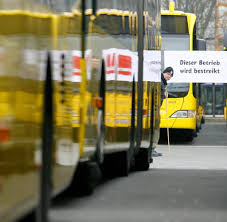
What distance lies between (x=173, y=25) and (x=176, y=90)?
5.96 feet

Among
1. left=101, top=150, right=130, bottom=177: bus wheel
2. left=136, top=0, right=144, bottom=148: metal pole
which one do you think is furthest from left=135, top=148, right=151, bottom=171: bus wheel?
left=101, top=150, right=130, bottom=177: bus wheel

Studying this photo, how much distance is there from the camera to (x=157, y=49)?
1588 centimetres

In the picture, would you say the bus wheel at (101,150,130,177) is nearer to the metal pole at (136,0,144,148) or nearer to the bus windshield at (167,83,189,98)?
the metal pole at (136,0,144,148)

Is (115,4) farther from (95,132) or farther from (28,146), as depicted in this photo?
(28,146)

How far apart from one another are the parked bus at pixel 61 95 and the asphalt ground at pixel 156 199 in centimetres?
35

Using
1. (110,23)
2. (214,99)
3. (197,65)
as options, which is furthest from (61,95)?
(214,99)

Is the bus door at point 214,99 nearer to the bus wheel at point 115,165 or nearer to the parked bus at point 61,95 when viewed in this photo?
the bus wheel at point 115,165

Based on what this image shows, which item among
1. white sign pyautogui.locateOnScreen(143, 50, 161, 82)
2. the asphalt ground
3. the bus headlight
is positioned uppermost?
white sign pyautogui.locateOnScreen(143, 50, 161, 82)

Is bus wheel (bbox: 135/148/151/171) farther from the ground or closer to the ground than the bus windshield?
closer to the ground

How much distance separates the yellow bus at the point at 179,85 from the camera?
24328 mm

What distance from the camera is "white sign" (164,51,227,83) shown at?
24.9 metres

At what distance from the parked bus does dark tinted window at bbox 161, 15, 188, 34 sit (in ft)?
39.5

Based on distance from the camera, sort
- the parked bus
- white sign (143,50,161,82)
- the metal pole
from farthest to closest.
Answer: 1. white sign (143,50,161,82)
2. the metal pole
3. the parked bus

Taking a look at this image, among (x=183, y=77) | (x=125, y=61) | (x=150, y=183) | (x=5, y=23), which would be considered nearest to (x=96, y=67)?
(x=125, y=61)
